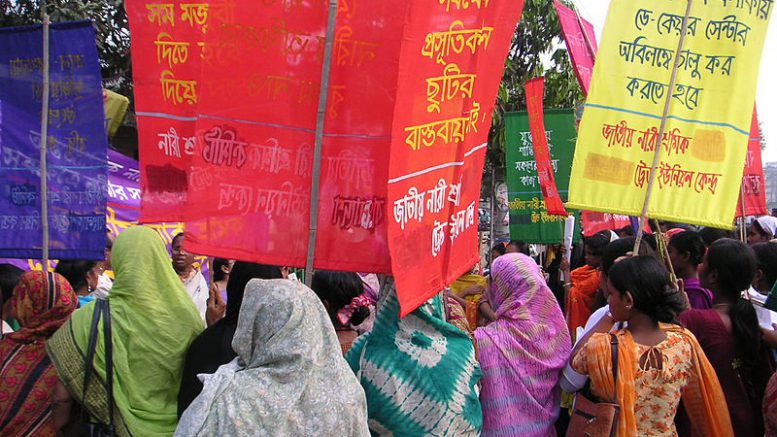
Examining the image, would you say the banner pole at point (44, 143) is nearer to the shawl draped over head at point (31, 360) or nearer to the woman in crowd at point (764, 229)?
the shawl draped over head at point (31, 360)

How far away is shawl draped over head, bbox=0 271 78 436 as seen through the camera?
316 centimetres

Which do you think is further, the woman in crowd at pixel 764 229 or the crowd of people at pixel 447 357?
the woman in crowd at pixel 764 229

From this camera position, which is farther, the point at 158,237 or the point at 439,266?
the point at 158,237

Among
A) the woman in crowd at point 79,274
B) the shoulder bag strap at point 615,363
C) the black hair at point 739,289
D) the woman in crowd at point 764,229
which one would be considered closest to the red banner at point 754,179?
the woman in crowd at point 764,229

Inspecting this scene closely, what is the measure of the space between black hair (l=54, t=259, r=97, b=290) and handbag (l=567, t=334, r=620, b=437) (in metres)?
2.89

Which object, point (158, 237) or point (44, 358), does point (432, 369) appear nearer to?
point (158, 237)

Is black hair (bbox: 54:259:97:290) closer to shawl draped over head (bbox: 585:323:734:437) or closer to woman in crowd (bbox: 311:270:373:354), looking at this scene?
woman in crowd (bbox: 311:270:373:354)

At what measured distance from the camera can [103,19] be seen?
1021 centimetres

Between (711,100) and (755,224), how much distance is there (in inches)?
119

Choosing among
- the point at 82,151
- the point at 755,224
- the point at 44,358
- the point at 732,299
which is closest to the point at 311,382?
the point at 44,358

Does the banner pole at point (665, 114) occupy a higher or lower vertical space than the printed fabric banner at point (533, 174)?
higher

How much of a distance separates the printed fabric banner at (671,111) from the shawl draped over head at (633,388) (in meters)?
1.47

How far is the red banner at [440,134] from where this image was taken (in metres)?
2.40

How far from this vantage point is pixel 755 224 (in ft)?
23.4
